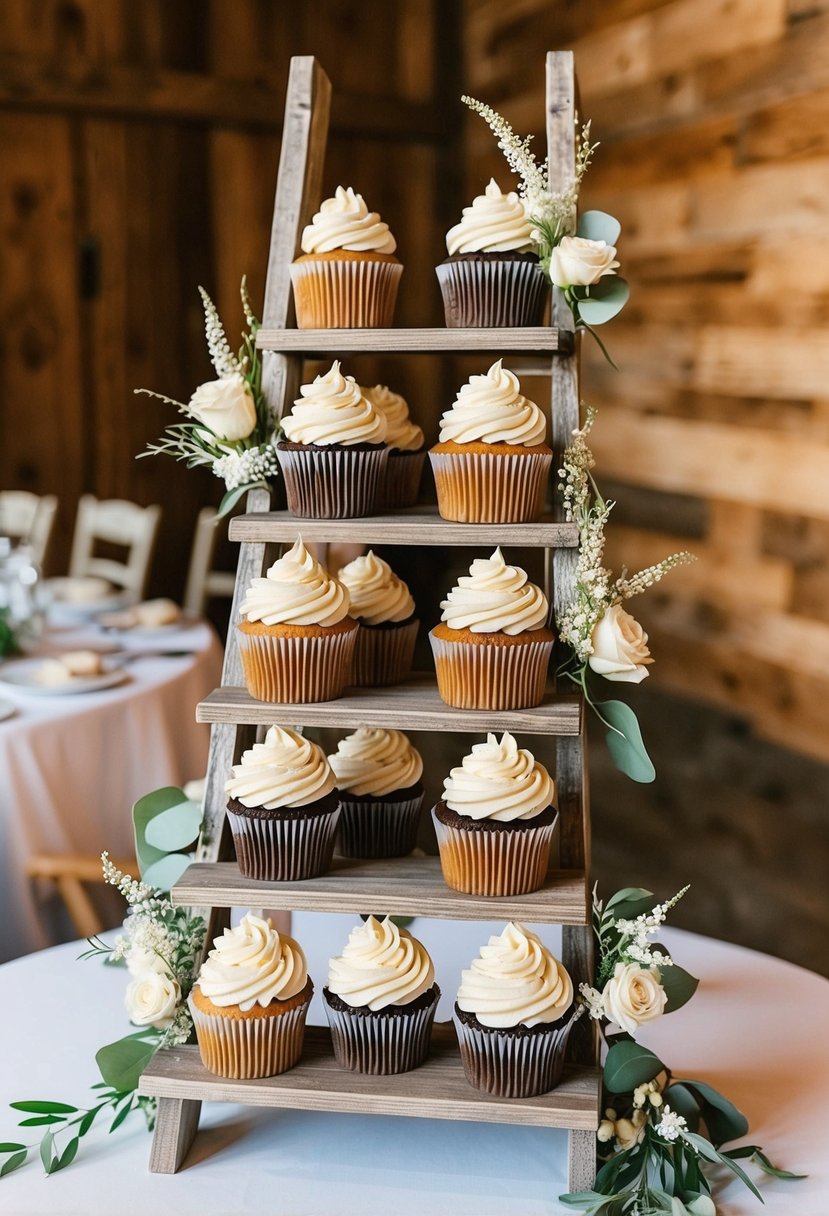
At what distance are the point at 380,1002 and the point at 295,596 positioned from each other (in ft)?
1.35

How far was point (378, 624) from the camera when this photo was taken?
1.41 meters

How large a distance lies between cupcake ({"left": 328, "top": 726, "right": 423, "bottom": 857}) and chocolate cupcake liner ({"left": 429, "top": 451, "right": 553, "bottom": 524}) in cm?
28

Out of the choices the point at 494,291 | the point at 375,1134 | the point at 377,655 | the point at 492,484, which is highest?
the point at 494,291

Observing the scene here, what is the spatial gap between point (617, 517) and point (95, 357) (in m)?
2.18

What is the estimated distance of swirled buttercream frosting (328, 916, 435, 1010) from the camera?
1.23 meters

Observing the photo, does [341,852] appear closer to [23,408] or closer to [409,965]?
[409,965]

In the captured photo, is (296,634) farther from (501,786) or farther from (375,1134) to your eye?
(375,1134)

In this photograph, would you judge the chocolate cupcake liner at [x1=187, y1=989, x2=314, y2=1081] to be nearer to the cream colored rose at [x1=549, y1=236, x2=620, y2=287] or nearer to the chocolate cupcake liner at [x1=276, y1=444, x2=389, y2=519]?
the chocolate cupcake liner at [x1=276, y1=444, x2=389, y2=519]

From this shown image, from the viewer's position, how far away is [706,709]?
13.7 feet

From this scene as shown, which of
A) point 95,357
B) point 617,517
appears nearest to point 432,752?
point 617,517

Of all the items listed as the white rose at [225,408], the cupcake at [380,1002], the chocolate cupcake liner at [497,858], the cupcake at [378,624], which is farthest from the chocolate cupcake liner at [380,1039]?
the white rose at [225,408]

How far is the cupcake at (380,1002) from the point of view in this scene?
1231 millimetres

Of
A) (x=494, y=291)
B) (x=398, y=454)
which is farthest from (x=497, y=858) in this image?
(x=494, y=291)

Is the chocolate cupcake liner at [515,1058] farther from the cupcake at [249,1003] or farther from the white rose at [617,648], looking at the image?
the white rose at [617,648]
